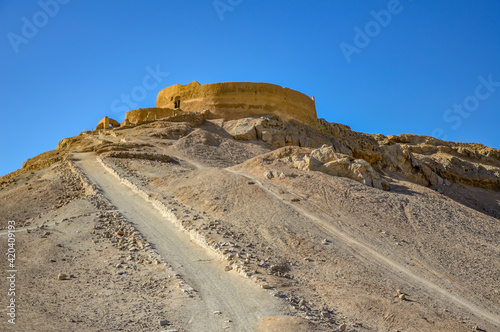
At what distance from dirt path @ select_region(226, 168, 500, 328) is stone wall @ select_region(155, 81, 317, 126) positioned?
18.2 meters

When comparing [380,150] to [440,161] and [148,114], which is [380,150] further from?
[148,114]

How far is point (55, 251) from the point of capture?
1008 cm

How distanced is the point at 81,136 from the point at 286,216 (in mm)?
19823

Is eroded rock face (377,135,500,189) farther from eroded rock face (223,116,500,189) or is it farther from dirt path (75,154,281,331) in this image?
dirt path (75,154,281,331)

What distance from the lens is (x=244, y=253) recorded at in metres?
9.81

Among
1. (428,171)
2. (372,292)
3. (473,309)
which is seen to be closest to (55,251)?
(372,292)

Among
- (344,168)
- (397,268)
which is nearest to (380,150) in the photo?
(344,168)

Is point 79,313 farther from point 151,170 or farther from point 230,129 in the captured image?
point 230,129

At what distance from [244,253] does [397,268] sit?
3.70 metres

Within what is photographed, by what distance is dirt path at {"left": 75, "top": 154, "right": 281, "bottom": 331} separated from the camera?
6.88 meters

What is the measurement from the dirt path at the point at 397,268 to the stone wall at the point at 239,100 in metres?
18.2

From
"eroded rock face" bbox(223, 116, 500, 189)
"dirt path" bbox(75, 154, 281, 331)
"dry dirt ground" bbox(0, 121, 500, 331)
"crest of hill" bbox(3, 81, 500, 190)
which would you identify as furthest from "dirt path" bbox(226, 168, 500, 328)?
"crest of hill" bbox(3, 81, 500, 190)

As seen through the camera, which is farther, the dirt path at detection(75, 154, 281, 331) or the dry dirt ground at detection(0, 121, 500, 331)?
the dry dirt ground at detection(0, 121, 500, 331)

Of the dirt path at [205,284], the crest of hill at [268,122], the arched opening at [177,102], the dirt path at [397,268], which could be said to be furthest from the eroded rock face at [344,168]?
the arched opening at [177,102]
